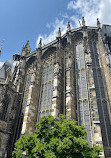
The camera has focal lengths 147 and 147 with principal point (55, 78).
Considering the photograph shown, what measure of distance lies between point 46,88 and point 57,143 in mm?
9848

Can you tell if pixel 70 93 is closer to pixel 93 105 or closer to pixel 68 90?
pixel 68 90

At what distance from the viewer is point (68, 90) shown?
13.3 metres

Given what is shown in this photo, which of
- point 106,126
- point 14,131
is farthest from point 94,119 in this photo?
point 14,131

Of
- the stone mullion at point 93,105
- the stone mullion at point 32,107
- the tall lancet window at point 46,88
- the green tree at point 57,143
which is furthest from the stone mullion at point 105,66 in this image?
the stone mullion at point 32,107

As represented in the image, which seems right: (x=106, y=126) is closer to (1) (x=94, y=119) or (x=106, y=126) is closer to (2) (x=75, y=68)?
(1) (x=94, y=119)

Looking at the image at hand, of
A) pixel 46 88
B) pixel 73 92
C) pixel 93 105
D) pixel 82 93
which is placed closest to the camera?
pixel 93 105

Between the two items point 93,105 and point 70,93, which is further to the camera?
point 70,93

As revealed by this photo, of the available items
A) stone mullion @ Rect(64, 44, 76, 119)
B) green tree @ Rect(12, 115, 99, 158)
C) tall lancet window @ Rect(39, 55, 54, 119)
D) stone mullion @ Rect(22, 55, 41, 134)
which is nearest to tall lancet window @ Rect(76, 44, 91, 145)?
stone mullion @ Rect(64, 44, 76, 119)

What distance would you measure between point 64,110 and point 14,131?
627 centimetres

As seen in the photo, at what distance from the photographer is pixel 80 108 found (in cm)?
1280

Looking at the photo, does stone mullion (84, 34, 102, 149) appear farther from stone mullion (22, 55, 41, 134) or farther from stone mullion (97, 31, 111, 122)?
stone mullion (22, 55, 41, 134)

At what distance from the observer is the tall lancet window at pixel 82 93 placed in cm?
1197

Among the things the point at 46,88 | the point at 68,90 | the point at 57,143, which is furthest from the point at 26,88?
the point at 57,143

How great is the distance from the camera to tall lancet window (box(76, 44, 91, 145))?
39.3ft
